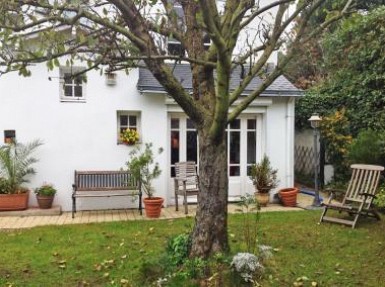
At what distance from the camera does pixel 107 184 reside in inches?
400

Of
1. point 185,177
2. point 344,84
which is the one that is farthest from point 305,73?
point 185,177

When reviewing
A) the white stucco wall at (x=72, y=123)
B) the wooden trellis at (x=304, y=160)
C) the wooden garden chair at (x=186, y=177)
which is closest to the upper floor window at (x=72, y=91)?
the white stucco wall at (x=72, y=123)

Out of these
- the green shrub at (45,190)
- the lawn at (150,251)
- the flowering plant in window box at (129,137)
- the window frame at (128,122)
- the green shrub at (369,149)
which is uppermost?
the window frame at (128,122)

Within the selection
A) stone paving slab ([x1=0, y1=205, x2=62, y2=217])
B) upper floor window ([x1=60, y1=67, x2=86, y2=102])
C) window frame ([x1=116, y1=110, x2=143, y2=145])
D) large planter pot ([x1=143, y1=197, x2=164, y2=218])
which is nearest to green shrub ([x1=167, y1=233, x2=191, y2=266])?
large planter pot ([x1=143, y1=197, x2=164, y2=218])

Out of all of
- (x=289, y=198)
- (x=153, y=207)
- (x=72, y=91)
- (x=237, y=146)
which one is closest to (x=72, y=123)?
(x=72, y=91)

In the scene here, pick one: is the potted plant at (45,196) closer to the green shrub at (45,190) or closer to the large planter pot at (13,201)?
the green shrub at (45,190)

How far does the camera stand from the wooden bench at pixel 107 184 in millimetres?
9930

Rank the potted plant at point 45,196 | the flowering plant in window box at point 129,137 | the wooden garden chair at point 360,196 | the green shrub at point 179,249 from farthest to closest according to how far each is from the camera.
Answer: the flowering plant in window box at point 129,137 → the potted plant at point 45,196 → the wooden garden chair at point 360,196 → the green shrub at point 179,249

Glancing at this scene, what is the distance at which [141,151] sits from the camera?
420 inches

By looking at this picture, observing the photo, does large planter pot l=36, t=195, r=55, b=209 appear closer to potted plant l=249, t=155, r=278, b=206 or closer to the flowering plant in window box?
the flowering plant in window box

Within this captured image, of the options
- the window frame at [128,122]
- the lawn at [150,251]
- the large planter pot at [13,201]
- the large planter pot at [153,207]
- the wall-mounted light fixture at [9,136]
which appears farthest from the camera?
the window frame at [128,122]

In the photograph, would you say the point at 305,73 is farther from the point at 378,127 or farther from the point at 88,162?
the point at 88,162

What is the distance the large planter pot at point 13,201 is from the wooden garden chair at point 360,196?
257 inches

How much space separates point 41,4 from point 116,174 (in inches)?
262
